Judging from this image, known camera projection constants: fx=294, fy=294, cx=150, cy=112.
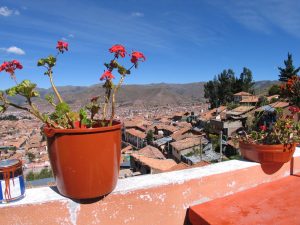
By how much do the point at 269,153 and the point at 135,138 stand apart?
42.6m

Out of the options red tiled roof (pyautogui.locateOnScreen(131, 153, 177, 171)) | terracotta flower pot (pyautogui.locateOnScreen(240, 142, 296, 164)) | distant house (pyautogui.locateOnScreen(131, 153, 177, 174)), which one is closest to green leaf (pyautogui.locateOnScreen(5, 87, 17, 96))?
terracotta flower pot (pyautogui.locateOnScreen(240, 142, 296, 164))

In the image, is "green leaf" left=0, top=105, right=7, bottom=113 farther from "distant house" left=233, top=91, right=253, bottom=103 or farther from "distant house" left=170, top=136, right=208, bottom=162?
"distant house" left=233, top=91, right=253, bottom=103

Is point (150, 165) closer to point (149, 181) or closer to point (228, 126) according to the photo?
point (228, 126)

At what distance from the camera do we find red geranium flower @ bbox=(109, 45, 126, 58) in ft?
4.96

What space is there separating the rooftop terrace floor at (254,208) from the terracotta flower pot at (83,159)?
64 centimetres

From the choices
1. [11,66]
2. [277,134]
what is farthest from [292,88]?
[11,66]

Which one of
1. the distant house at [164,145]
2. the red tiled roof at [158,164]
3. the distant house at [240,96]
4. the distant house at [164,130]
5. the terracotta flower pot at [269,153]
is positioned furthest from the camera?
the distant house at [240,96]

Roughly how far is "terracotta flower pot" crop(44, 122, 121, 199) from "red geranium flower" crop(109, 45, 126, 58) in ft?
1.24

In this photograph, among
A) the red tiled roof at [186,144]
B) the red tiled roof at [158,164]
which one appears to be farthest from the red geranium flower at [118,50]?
the red tiled roof at [186,144]

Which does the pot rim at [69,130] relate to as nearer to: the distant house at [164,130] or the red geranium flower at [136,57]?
the red geranium flower at [136,57]

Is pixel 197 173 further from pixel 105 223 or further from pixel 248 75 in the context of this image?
pixel 248 75

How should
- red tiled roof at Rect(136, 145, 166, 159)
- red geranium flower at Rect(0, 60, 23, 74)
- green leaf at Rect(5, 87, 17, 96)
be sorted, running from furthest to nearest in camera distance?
red tiled roof at Rect(136, 145, 166, 159), red geranium flower at Rect(0, 60, 23, 74), green leaf at Rect(5, 87, 17, 96)

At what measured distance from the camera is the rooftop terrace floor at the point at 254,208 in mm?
1666

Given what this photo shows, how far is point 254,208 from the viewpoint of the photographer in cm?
181
